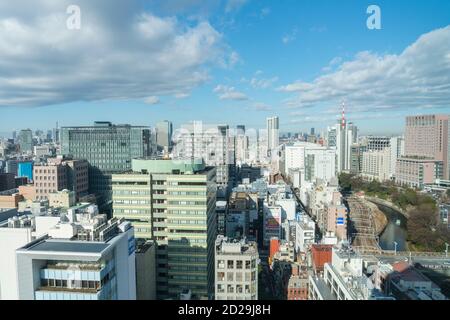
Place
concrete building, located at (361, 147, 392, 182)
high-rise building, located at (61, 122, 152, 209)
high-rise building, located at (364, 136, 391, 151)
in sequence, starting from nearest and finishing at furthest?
high-rise building, located at (61, 122, 152, 209)
concrete building, located at (361, 147, 392, 182)
high-rise building, located at (364, 136, 391, 151)

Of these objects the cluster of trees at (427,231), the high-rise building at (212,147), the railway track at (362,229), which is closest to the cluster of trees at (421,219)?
the cluster of trees at (427,231)

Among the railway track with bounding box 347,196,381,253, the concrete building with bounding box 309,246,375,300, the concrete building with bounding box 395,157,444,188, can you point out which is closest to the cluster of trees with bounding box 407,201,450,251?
the railway track with bounding box 347,196,381,253

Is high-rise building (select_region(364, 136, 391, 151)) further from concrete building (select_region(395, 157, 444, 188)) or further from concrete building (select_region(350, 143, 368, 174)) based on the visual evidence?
concrete building (select_region(395, 157, 444, 188))

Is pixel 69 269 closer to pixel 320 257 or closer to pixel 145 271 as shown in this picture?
pixel 145 271

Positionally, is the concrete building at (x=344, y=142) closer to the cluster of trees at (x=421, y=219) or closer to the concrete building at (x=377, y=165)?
the concrete building at (x=377, y=165)

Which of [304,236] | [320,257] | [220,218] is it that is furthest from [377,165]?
[320,257]

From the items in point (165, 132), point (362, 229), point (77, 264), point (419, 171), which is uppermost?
point (165, 132)

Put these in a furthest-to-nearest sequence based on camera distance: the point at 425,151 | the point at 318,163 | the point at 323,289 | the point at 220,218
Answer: the point at 318,163, the point at 425,151, the point at 220,218, the point at 323,289
